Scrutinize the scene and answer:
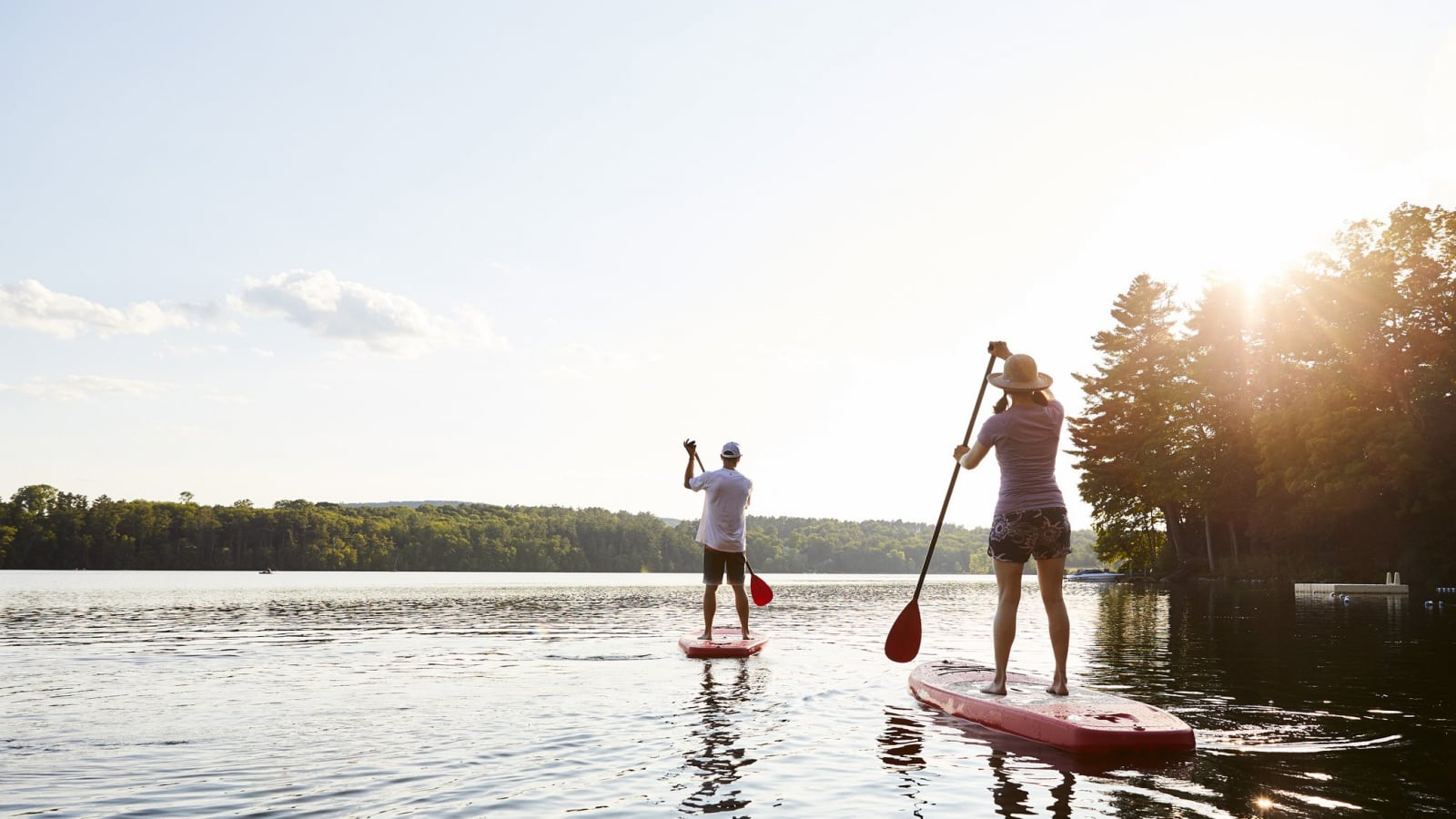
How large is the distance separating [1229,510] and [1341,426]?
41.0ft

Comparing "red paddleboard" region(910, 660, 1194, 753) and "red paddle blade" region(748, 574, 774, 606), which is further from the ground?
"red paddle blade" region(748, 574, 774, 606)

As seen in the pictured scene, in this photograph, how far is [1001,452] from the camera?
796 cm

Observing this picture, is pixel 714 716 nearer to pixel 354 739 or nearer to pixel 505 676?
pixel 354 739

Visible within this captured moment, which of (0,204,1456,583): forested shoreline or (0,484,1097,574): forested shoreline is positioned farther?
(0,484,1097,574): forested shoreline

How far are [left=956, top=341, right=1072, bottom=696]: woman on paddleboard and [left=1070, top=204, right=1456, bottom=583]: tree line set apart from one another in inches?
1378

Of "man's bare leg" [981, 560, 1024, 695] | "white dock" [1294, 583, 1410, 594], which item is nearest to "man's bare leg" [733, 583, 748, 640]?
"man's bare leg" [981, 560, 1024, 695]

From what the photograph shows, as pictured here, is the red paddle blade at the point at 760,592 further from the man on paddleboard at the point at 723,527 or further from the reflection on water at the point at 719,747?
the reflection on water at the point at 719,747

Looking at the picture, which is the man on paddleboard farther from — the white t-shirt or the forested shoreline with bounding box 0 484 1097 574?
the forested shoreline with bounding box 0 484 1097 574

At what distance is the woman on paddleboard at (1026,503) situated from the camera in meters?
7.69

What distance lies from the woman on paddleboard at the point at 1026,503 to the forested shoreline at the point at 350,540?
416ft

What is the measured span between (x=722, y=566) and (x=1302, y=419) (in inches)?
1415

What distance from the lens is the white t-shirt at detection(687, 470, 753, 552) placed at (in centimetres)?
1330

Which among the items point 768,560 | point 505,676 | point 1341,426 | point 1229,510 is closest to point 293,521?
point 768,560

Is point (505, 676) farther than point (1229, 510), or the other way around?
point (1229, 510)
